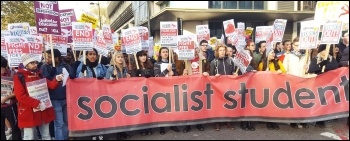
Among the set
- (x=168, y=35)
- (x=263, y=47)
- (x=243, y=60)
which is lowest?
(x=243, y=60)

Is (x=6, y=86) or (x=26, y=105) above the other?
(x=6, y=86)

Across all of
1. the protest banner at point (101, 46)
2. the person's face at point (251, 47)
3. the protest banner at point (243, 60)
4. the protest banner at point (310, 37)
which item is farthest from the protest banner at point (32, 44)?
the protest banner at point (310, 37)

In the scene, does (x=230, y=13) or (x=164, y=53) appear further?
(x=230, y=13)

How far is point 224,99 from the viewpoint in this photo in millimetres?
5746

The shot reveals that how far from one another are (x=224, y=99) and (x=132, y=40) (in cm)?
217

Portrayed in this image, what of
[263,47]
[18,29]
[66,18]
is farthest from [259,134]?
[18,29]

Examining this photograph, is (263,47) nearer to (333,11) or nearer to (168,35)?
(333,11)

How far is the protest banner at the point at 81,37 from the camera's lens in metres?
5.75

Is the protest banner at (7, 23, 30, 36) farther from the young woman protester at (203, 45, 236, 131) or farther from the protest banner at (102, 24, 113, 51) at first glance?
the young woman protester at (203, 45, 236, 131)

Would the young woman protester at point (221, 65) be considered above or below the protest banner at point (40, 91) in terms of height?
above

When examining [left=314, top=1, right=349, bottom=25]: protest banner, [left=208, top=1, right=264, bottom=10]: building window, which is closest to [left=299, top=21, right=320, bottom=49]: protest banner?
[left=314, top=1, right=349, bottom=25]: protest banner

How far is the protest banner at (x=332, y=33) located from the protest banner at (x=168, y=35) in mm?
2815

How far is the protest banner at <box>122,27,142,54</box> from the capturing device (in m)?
6.40

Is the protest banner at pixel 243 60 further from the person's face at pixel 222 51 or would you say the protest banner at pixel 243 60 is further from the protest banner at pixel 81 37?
the protest banner at pixel 81 37
